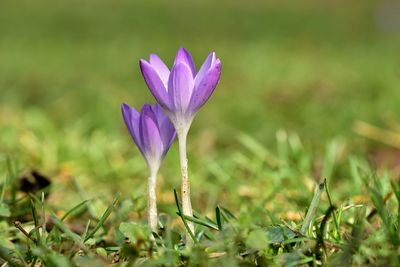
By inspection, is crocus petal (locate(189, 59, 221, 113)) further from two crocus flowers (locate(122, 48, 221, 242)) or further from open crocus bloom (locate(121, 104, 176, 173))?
open crocus bloom (locate(121, 104, 176, 173))

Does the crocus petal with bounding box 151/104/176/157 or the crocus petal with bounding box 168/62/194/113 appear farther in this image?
the crocus petal with bounding box 151/104/176/157

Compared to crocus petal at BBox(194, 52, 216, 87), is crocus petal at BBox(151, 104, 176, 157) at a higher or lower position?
lower

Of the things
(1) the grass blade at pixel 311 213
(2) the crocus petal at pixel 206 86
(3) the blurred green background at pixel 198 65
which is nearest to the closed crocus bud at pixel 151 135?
(2) the crocus petal at pixel 206 86

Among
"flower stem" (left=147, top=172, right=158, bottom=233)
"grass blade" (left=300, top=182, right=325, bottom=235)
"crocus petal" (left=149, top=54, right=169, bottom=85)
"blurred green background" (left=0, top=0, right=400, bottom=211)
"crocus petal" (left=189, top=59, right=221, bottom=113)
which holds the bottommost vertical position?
"blurred green background" (left=0, top=0, right=400, bottom=211)

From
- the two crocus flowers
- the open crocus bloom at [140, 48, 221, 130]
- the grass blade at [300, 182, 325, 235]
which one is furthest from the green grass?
the open crocus bloom at [140, 48, 221, 130]

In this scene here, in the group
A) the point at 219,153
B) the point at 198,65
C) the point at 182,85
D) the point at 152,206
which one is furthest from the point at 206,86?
the point at 198,65

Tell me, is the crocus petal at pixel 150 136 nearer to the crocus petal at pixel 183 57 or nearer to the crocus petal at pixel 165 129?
the crocus petal at pixel 165 129

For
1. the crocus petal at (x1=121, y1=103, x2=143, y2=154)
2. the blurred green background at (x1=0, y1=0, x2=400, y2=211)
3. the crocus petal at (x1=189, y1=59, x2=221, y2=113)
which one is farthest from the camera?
the blurred green background at (x1=0, y1=0, x2=400, y2=211)
